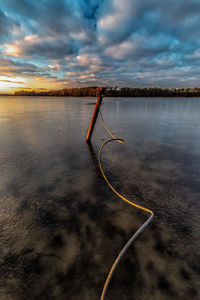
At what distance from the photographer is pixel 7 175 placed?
5.87 metres

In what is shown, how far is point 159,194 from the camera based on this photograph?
4727 mm

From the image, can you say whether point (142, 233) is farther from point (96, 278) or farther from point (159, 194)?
point (159, 194)

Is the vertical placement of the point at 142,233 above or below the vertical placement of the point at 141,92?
below

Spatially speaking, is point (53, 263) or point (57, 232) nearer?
point (53, 263)

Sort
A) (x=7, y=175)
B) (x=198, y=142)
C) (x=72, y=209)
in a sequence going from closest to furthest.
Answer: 1. (x=72, y=209)
2. (x=7, y=175)
3. (x=198, y=142)

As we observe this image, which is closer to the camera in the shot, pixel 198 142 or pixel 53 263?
pixel 53 263

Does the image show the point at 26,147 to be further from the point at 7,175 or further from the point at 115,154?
the point at 115,154

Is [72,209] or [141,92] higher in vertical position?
[141,92]

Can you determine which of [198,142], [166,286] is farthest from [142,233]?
[198,142]

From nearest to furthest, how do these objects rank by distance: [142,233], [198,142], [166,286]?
[166,286] < [142,233] < [198,142]

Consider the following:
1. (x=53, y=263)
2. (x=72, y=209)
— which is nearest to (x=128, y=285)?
(x=53, y=263)

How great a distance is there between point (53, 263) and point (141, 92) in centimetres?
20903

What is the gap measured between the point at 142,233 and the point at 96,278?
150cm

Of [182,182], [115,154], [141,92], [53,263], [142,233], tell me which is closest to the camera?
[53,263]
